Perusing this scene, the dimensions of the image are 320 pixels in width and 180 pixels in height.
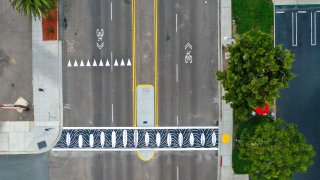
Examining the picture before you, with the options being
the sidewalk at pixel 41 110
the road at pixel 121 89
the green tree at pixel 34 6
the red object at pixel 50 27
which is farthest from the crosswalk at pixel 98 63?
the green tree at pixel 34 6

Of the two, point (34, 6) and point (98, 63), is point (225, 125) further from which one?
point (34, 6)

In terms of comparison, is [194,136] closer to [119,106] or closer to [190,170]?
[190,170]

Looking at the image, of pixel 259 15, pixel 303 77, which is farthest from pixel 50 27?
pixel 303 77

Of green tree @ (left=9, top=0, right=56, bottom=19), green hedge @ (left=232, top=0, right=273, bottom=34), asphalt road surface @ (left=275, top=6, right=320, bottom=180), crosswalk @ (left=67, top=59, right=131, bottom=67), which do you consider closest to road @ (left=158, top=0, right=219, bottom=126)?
green hedge @ (left=232, top=0, right=273, bottom=34)

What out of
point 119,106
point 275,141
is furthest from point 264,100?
point 119,106

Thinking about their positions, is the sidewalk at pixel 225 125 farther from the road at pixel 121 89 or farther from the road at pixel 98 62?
the road at pixel 98 62

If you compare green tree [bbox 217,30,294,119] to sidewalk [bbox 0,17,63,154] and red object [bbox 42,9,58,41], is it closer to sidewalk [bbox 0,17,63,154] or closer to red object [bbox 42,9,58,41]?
sidewalk [bbox 0,17,63,154]
